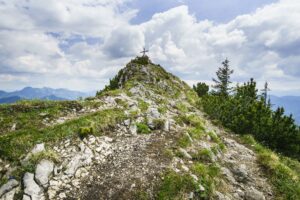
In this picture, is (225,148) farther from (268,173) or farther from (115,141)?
(115,141)

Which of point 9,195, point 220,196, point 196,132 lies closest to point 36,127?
point 9,195

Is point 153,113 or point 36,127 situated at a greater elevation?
point 153,113

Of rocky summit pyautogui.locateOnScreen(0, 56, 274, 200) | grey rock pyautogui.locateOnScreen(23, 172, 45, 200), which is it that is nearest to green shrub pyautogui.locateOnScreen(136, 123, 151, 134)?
rocky summit pyautogui.locateOnScreen(0, 56, 274, 200)

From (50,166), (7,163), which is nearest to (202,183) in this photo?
(50,166)

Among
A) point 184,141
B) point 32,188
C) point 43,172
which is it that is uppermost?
point 184,141

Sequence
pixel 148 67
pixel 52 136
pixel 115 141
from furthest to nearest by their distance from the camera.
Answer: pixel 148 67
pixel 115 141
pixel 52 136

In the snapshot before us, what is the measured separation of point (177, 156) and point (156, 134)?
2732 mm

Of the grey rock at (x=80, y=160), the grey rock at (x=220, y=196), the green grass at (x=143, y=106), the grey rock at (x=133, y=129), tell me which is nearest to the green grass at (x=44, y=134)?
the grey rock at (x=133, y=129)

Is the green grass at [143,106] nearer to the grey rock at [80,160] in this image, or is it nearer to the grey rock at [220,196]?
the grey rock at [80,160]

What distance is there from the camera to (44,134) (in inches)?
550

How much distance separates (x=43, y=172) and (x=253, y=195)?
33.7ft

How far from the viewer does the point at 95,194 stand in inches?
427

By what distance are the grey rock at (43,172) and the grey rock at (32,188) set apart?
20 centimetres

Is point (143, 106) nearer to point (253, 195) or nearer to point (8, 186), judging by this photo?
point (253, 195)
